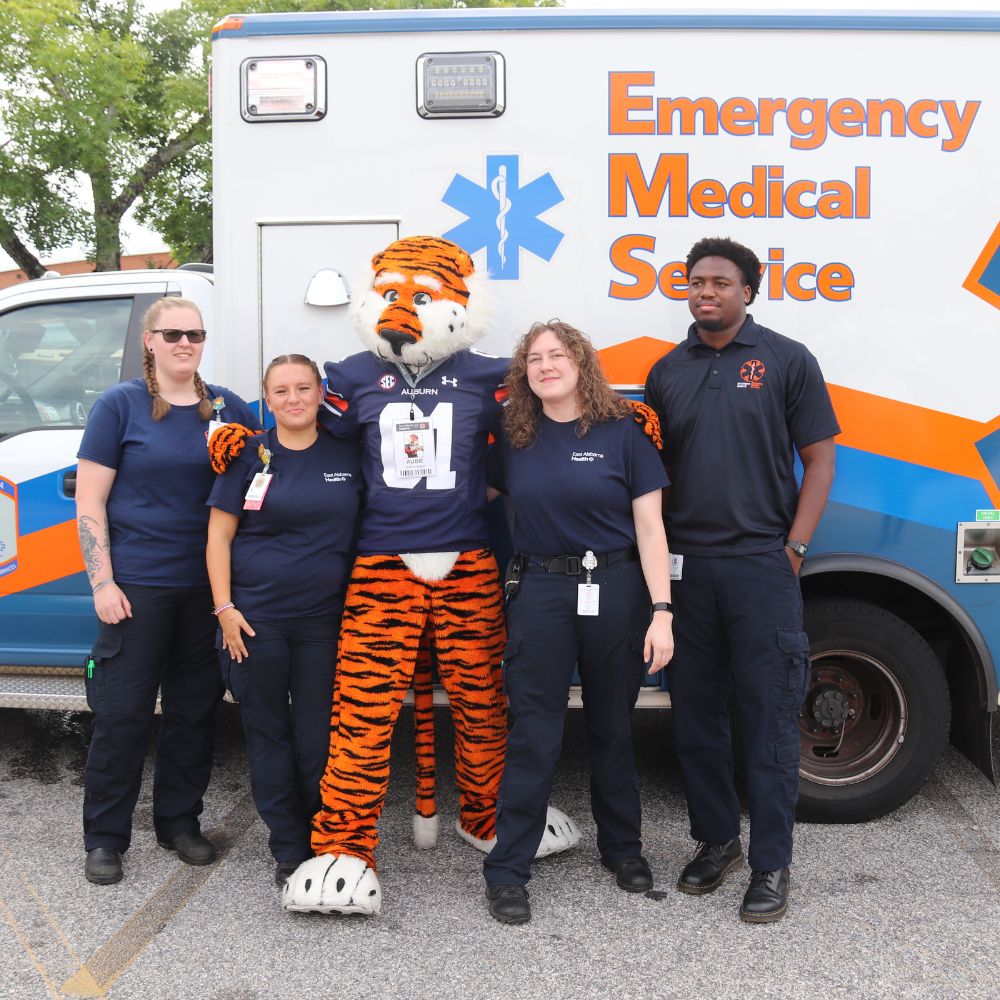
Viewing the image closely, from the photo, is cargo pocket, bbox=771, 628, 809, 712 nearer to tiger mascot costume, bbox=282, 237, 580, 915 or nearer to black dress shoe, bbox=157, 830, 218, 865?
tiger mascot costume, bbox=282, 237, 580, 915

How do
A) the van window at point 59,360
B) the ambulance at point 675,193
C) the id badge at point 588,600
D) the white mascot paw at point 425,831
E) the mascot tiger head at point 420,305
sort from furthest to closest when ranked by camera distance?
the van window at point 59,360 → the white mascot paw at point 425,831 → the ambulance at point 675,193 → the mascot tiger head at point 420,305 → the id badge at point 588,600

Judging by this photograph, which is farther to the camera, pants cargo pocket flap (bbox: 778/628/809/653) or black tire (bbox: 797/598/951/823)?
black tire (bbox: 797/598/951/823)

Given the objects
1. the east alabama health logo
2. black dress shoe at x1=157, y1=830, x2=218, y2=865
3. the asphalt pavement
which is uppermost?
the east alabama health logo

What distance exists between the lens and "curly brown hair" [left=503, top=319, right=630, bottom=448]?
3.09 m

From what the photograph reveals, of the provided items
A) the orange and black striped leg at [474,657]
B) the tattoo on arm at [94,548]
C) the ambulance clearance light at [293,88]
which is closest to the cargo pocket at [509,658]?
the orange and black striped leg at [474,657]

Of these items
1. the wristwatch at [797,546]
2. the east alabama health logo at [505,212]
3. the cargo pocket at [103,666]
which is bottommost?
the cargo pocket at [103,666]

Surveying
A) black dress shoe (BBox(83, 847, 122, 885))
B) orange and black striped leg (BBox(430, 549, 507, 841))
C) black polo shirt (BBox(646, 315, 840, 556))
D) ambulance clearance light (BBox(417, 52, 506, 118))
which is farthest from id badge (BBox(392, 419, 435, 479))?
black dress shoe (BBox(83, 847, 122, 885))

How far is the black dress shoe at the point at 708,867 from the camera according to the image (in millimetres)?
3299

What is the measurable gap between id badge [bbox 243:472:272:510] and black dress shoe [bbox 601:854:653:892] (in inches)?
66.3

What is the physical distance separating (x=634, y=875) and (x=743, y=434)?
4.89 ft

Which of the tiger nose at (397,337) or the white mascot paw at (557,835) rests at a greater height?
the tiger nose at (397,337)

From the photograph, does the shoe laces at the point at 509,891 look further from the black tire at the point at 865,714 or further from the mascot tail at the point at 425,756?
the black tire at the point at 865,714

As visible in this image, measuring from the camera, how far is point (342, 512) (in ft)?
10.7

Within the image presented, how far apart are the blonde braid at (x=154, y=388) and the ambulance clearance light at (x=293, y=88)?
94 centimetres
